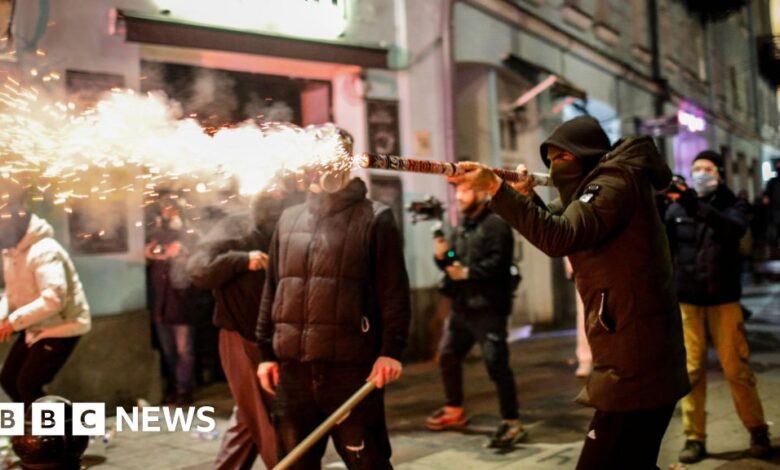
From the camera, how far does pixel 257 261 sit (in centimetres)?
473

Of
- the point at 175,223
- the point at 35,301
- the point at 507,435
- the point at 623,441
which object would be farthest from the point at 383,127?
the point at 623,441

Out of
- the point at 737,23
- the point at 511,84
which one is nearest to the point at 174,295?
the point at 511,84

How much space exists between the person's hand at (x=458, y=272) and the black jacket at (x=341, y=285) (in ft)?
8.15

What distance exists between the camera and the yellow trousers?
17.5 ft

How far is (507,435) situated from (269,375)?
2.46 metres

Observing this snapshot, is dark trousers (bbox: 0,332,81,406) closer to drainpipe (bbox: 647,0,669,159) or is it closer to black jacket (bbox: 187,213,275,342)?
black jacket (bbox: 187,213,275,342)

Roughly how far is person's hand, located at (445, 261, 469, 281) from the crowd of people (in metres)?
0.03

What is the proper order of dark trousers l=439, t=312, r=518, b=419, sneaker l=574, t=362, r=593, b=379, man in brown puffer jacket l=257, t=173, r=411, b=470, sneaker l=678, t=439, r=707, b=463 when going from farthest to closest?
sneaker l=574, t=362, r=593, b=379
dark trousers l=439, t=312, r=518, b=419
sneaker l=678, t=439, r=707, b=463
man in brown puffer jacket l=257, t=173, r=411, b=470

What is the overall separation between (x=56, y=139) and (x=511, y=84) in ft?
30.3

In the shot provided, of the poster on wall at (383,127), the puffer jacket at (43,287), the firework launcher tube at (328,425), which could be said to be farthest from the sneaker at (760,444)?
the poster on wall at (383,127)

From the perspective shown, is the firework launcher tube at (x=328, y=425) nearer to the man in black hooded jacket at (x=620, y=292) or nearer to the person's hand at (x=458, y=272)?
the man in black hooded jacket at (x=620, y=292)

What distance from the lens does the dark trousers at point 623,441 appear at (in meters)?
3.16

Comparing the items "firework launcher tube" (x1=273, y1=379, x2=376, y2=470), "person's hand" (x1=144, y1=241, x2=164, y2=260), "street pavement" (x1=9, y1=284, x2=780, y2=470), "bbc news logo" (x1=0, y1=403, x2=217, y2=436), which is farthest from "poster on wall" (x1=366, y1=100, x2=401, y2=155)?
"firework launcher tube" (x1=273, y1=379, x2=376, y2=470)

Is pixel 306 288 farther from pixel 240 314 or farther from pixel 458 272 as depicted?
pixel 458 272
